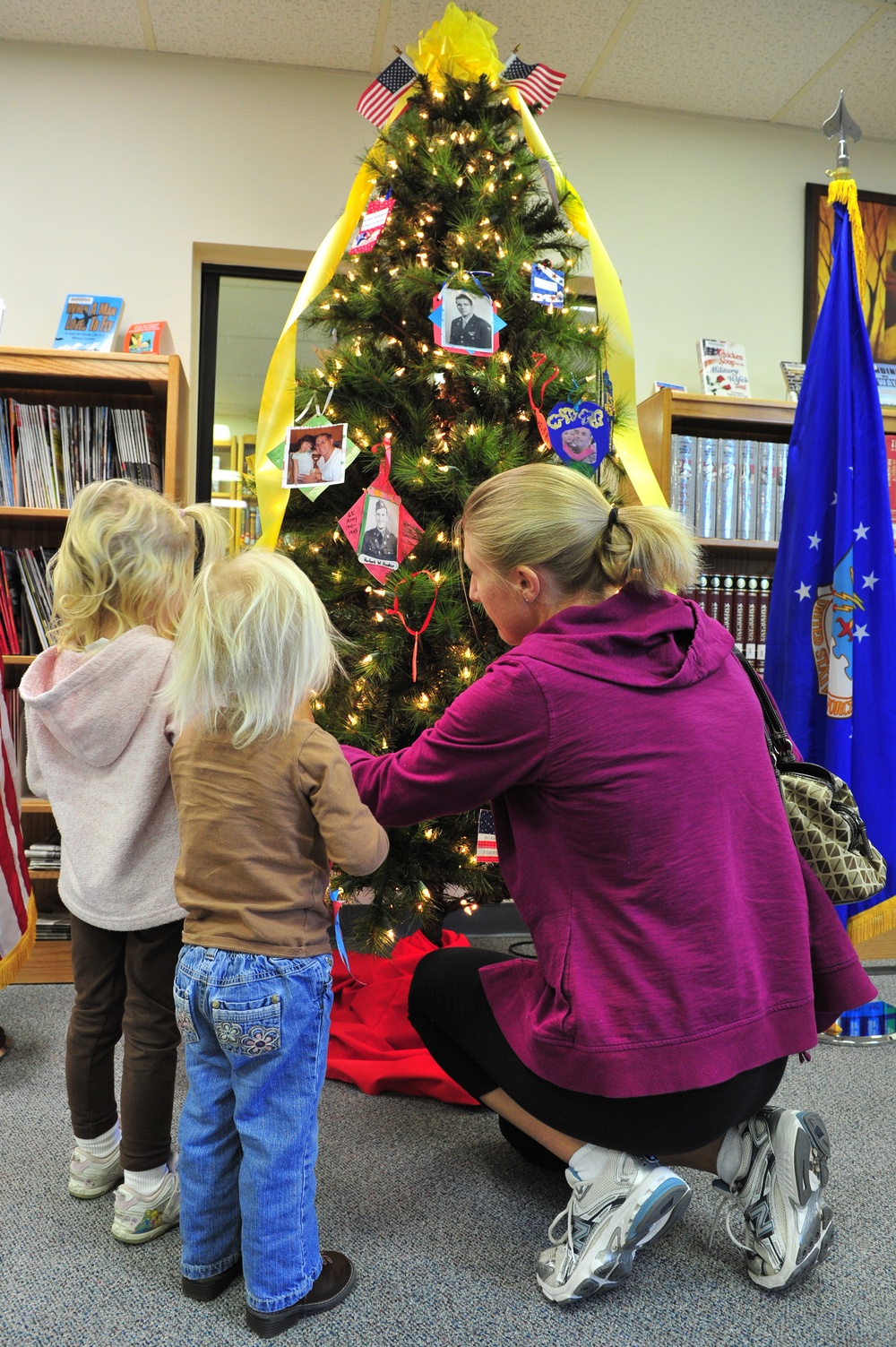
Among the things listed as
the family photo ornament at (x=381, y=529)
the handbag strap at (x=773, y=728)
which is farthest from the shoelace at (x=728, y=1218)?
the family photo ornament at (x=381, y=529)

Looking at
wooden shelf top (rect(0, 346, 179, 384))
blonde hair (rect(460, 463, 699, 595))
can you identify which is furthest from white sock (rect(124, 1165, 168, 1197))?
wooden shelf top (rect(0, 346, 179, 384))

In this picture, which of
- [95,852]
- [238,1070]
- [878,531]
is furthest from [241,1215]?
[878,531]

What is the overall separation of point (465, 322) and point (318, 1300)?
5.36 ft

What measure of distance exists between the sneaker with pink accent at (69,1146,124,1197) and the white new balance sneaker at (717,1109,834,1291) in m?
0.95

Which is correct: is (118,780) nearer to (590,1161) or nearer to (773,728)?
(590,1161)

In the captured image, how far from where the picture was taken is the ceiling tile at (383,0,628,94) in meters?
2.51

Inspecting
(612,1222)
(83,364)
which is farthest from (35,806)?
(612,1222)

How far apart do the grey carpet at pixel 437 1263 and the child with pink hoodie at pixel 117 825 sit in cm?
9

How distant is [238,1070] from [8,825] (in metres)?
1.07

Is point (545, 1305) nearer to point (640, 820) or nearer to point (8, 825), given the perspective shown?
point (640, 820)

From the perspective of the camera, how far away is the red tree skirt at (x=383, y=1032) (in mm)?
1771

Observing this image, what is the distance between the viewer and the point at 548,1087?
1.23m

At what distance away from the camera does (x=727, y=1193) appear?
1.30 meters

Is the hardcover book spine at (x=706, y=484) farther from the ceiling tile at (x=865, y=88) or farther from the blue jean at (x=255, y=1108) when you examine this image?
the blue jean at (x=255, y=1108)
